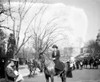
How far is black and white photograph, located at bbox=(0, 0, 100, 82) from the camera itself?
3879 millimetres

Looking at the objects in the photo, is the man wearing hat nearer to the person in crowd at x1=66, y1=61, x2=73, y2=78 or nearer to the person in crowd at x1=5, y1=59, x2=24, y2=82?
the person in crowd at x1=66, y1=61, x2=73, y2=78

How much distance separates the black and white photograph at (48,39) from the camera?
12.7 ft

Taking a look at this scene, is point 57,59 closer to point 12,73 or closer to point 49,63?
point 49,63

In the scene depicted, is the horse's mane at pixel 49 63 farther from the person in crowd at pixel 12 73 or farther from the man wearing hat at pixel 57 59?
the person in crowd at pixel 12 73

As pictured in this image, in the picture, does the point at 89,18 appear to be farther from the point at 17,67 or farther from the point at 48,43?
the point at 17,67

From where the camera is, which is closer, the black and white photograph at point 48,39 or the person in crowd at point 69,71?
the black and white photograph at point 48,39

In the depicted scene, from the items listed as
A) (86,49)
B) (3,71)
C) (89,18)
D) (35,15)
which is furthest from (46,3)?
(3,71)

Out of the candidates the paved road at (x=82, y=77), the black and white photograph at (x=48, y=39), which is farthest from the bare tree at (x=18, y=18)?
the paved road at (x=82, y=77)

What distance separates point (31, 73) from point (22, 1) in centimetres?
153

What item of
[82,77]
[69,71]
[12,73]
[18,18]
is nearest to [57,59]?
[69,71]

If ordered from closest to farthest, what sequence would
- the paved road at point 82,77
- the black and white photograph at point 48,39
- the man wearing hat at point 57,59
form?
the black and white photograph at point 48,39, the man wearing hat at point 57,59, the paved road at point 82,77

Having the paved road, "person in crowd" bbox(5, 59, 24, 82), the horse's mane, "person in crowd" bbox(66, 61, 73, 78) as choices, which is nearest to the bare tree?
"person in crowd" bbox(5, 59, 24, 82)

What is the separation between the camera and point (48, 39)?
3.98 meters

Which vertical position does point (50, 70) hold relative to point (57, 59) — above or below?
below
